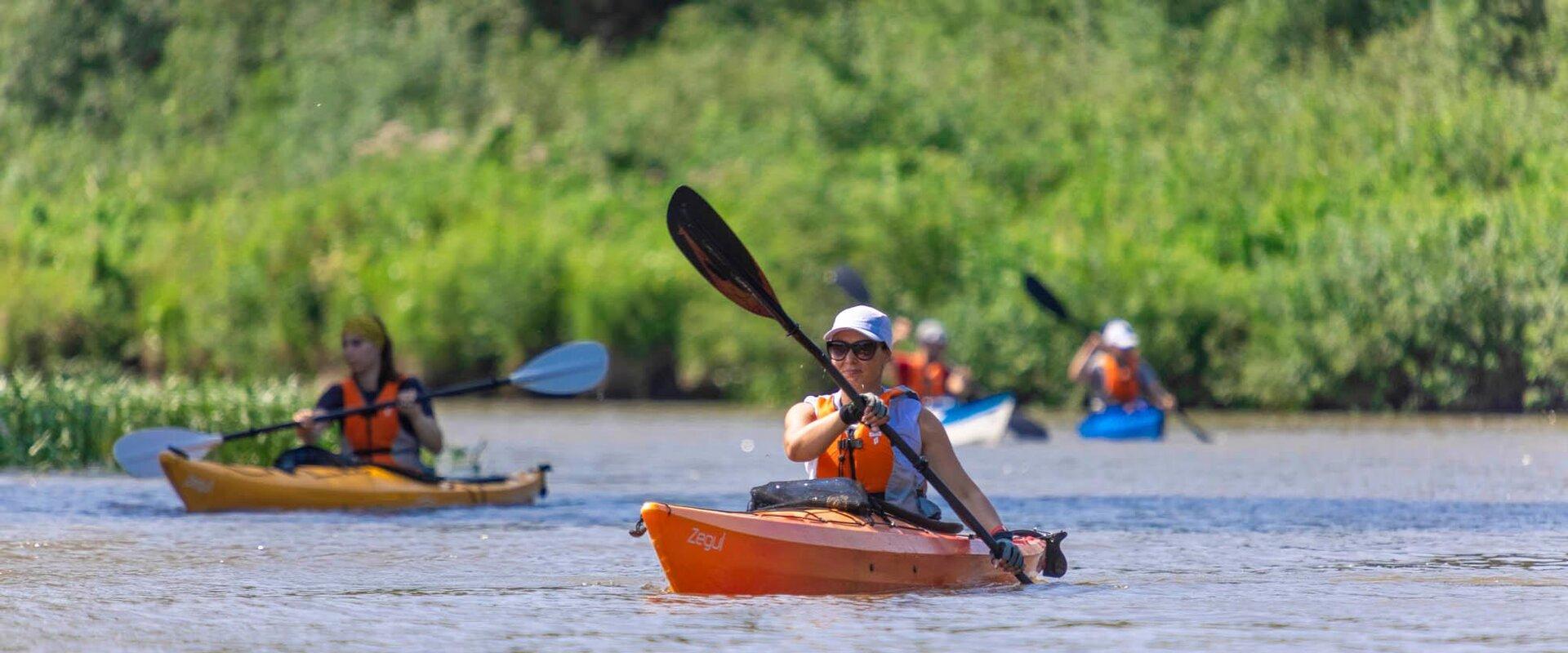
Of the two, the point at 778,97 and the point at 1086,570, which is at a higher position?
the point at 778,97

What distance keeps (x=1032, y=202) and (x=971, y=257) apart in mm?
3522

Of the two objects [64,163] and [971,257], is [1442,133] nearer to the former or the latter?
[971,257]

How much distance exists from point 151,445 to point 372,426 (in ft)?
4.59

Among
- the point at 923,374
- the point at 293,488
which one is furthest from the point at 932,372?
the point at 293,488

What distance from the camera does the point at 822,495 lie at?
7.47m

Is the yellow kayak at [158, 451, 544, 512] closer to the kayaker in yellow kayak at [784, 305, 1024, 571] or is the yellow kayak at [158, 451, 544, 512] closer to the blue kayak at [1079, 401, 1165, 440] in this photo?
the kayaker in yellow kayak at [784, 305, 1024, 571]

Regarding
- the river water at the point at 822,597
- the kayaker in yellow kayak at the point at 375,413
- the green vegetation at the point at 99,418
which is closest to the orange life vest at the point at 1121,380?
the river water at the point at 822,597

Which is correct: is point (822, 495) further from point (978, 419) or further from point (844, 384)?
point (978, 419)

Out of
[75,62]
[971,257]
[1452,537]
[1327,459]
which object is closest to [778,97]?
[971,257]

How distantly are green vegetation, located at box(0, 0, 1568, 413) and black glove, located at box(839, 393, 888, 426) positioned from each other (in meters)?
8.47

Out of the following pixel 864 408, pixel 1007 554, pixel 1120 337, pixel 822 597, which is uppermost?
pixel 1120 337

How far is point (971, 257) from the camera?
2505 centimetres

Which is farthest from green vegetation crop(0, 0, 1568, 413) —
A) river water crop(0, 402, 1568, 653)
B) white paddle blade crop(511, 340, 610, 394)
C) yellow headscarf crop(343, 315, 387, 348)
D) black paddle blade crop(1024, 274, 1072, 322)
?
river water crop(0, 402, 1568, 653)

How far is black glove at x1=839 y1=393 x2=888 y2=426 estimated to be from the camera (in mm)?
6977
